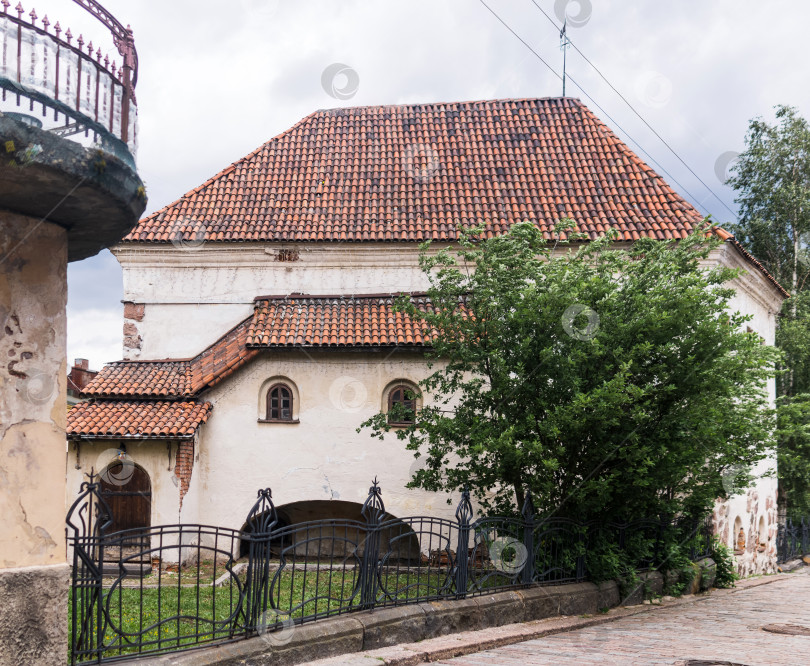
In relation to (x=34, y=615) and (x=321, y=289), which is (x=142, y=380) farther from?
(x=34, y=615)

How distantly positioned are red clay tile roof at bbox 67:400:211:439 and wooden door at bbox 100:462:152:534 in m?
0.84

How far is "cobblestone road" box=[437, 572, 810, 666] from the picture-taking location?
7477 millimetres

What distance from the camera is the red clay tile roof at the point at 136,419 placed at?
15.3 meters

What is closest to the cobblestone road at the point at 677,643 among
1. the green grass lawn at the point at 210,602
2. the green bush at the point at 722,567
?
the green grass lawn at the point at 210,602

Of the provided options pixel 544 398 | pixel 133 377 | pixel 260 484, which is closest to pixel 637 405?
pixel 544 398

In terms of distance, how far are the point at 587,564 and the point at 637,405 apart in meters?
2.48

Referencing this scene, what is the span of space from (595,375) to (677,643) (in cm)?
358

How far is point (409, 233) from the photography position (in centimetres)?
1789

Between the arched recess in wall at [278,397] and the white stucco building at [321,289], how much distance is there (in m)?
0.04

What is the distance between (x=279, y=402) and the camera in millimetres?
16422

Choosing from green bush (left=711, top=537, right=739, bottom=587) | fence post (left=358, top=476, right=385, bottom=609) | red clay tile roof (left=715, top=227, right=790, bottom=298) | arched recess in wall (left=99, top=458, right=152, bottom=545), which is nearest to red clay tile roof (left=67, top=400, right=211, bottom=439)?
arched recess in wall (left=99, top=458, right=152, bottom=545)

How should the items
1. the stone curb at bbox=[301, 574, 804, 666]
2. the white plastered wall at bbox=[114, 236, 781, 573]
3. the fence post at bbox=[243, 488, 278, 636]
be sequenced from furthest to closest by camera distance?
the white plastered wall at bbox=[114, 236, 781, 573], the stone curb at bbox=[301, 574, 804, 666], the fence post at bbox=[243, 488, 278, 636]

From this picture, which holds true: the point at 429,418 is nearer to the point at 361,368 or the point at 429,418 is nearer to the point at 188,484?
the point at 361,368

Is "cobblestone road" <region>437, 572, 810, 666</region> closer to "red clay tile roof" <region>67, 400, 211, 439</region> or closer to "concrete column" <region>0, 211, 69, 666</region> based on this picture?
"concrete column" <region>0, 211, 69, 666</region>
